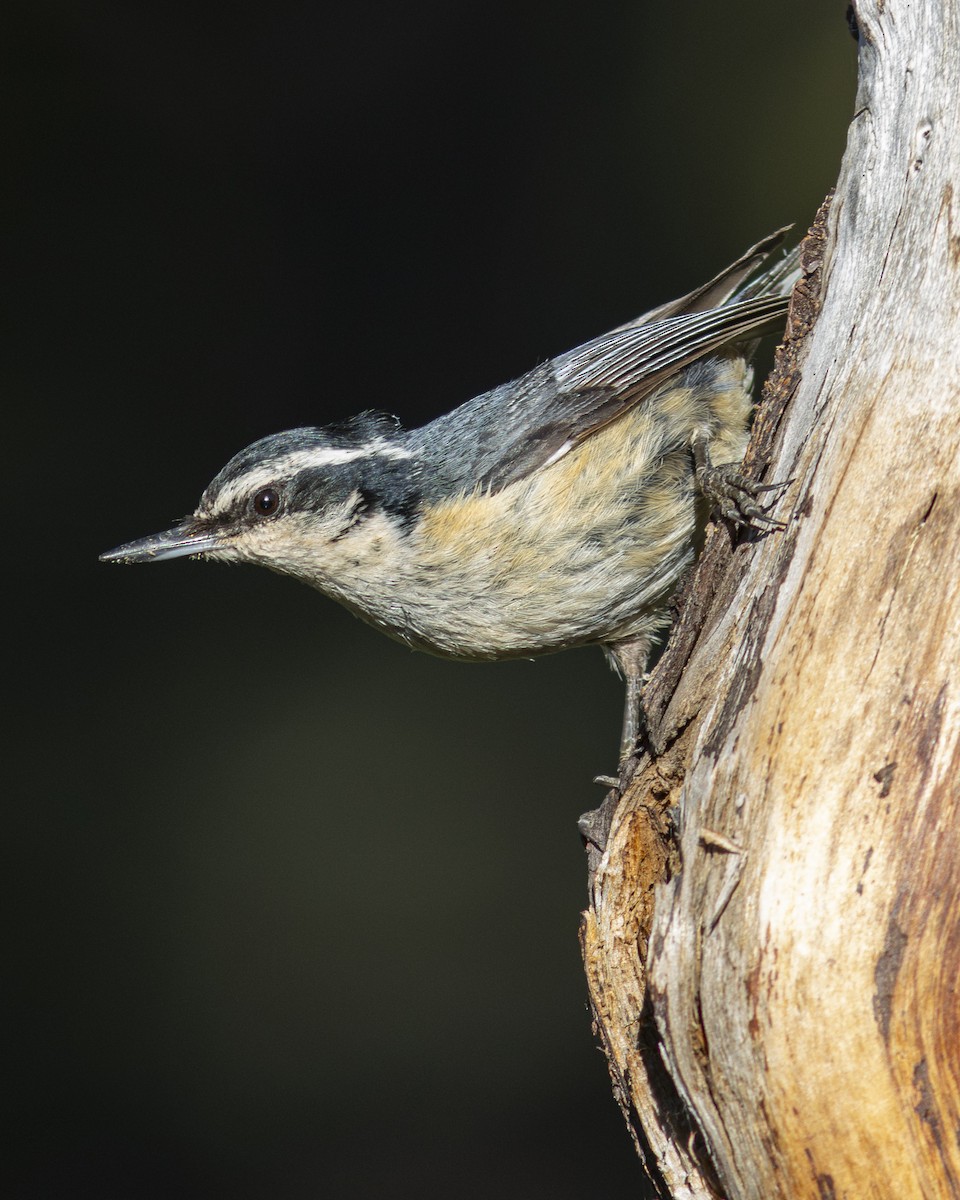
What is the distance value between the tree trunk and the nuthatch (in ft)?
2.00

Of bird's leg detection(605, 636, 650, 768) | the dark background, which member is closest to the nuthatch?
bird's leg detection(605, 636, 650, 768)

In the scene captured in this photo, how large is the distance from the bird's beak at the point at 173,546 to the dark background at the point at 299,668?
181cm

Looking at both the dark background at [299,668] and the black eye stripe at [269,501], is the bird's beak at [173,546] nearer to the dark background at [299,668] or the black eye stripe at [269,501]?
the black eye stripe at [269,501]

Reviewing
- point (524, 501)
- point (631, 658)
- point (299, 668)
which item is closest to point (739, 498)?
point (524, 501)

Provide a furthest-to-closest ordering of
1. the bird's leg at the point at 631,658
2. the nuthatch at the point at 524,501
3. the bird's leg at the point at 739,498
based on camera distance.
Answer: the bird's leg at the point at 631,658 < the nuthatch at the point at 524,501 < the bird's leg at the point at 739,498

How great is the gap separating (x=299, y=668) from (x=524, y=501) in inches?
92.2

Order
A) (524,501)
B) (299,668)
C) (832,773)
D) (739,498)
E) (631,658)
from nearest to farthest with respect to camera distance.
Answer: (832,773)
(739,498)
(524,501)
(631,658)
(299,668)

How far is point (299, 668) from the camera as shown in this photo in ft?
16.2

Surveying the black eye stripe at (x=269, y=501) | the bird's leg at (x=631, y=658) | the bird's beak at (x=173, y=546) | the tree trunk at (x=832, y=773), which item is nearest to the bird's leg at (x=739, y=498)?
the tree trunk at (x=832, y=773)

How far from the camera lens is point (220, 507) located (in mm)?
2879

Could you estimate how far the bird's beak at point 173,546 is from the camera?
2887mm

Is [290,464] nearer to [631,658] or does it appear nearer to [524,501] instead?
[524,501]

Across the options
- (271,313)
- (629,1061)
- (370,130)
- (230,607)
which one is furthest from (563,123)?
(629,1061)

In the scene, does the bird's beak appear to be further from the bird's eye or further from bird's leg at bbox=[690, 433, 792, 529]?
bird's leg at bbox=[690, 433, 792, 529]
